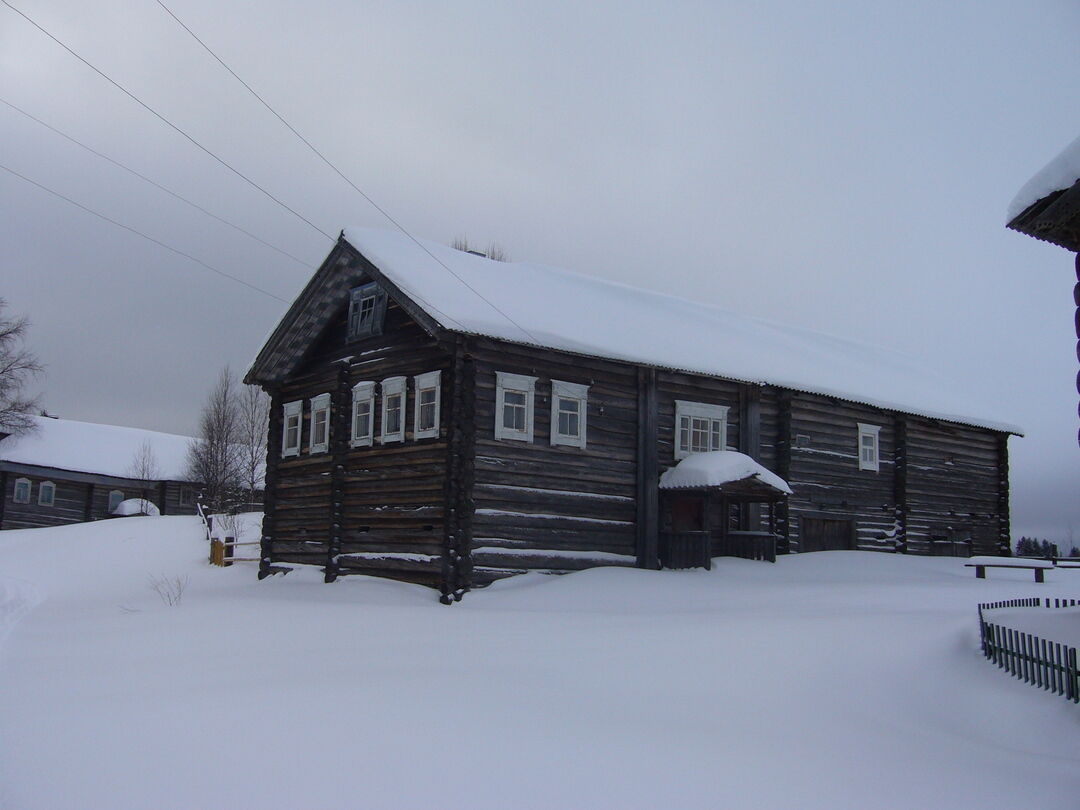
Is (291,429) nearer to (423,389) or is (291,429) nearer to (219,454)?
(423,389)

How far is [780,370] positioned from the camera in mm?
23750

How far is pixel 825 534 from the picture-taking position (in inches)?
966

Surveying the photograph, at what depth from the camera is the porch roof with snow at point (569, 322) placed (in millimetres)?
17703

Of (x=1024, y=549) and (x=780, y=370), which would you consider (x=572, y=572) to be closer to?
(x=780, y=370)

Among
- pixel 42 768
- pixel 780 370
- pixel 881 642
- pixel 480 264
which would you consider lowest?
pixel 42 768

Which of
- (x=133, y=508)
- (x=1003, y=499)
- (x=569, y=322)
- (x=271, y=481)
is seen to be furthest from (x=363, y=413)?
(x=133, y=508)

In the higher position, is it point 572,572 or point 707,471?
point 707,471

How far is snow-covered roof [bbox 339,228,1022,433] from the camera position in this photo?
1784cm

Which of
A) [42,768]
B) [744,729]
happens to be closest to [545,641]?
[744,729]

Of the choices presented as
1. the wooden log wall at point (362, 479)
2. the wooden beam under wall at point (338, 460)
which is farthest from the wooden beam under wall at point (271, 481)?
the wooden beam under wall at point (338, 460)

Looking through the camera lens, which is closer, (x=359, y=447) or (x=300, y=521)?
(x=359, y=447)

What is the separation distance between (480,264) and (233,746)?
15.9m

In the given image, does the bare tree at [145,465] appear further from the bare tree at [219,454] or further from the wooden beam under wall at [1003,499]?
the wooden beam under wall at [1003,499]

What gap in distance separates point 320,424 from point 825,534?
13.7 metres
